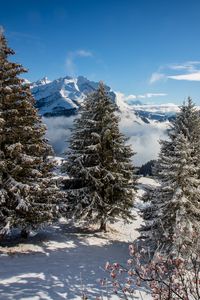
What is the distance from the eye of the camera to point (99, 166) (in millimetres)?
23297

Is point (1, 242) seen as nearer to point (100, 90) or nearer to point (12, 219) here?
point (12, 219)

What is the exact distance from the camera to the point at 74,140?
80.4ft

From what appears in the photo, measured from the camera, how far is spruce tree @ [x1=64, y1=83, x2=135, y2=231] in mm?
23031

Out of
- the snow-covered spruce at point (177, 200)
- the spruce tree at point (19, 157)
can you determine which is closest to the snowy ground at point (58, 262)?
the spruce tree at point (19, 157)

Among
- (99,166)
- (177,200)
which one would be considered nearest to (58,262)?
(177,200)

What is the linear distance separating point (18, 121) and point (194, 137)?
35.4 feet

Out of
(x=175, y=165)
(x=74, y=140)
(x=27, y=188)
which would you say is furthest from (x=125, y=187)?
(x=27, y=188)

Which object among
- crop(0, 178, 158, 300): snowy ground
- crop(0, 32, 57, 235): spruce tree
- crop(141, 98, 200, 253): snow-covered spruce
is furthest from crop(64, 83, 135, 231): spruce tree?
crop(141, 98, 200, 253): snow-covered spruce

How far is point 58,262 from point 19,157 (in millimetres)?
5983

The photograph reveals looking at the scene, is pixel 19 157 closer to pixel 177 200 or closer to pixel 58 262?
pixel 58 262

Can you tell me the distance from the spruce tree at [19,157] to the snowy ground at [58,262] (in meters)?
1.81

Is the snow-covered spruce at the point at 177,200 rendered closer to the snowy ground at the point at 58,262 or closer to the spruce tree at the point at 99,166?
the snowy ground at the point at 58,262

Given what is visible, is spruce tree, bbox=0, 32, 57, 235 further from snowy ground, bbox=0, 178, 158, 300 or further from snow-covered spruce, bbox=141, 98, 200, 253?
snow-covered spruce, bbox=141, 98, 200, 253

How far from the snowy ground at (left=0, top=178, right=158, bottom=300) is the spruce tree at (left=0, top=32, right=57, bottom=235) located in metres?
1.81
